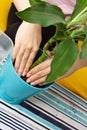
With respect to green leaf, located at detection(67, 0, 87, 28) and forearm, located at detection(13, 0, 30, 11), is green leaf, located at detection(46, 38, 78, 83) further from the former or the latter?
forearm, located at detection(13, 0, 30, 11)

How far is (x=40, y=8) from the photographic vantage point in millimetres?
563

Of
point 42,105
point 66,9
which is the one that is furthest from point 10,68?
point 66,9

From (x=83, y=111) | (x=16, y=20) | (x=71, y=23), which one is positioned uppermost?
(x=71, y=23)

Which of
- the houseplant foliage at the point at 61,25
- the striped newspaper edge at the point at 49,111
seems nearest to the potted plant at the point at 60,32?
the houseplant foliage at the point at 61,25

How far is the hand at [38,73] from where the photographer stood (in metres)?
0.72

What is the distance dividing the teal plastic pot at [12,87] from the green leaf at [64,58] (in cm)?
15

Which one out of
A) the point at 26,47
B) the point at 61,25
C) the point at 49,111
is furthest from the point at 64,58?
the point at 49,111

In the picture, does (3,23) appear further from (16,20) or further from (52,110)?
(52,110)

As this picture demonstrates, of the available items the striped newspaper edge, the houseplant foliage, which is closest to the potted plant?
the houseplant foliage

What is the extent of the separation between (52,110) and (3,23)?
360 millimetres

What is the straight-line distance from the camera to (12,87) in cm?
74

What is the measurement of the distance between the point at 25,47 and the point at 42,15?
20 centimetres

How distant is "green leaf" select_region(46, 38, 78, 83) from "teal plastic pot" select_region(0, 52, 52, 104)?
0.51 feet

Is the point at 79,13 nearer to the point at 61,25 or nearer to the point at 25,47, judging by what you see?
the point at 61,25
